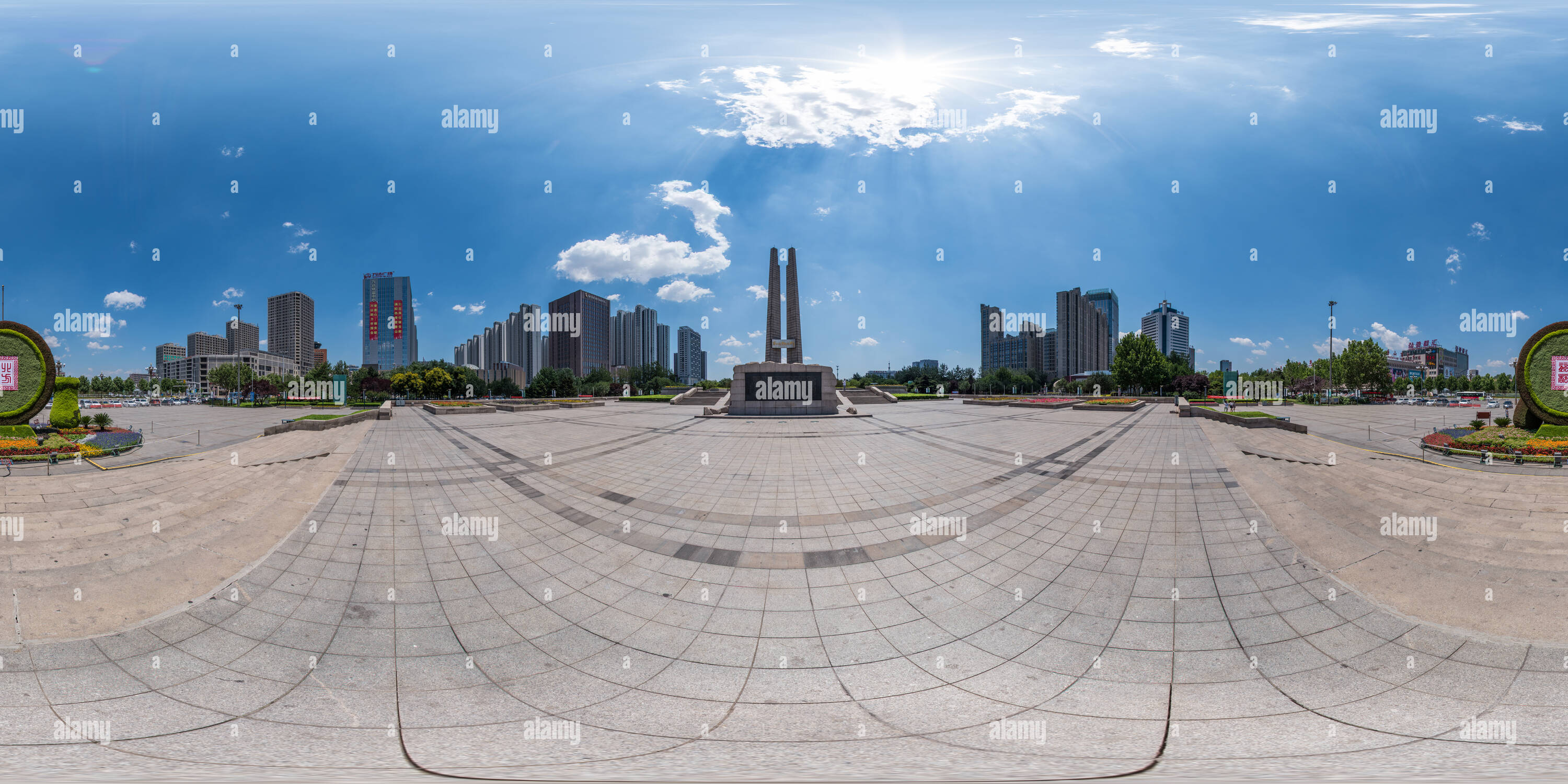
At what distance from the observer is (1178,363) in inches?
2628

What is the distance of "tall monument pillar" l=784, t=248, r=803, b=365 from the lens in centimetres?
3431

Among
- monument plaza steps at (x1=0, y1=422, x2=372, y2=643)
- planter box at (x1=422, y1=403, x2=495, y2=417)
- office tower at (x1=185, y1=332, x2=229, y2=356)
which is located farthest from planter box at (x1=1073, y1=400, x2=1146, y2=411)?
office tower at (x1=185, y1=332, x2=229, y2=356)

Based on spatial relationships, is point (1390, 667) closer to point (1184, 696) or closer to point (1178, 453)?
point (1184, 696)

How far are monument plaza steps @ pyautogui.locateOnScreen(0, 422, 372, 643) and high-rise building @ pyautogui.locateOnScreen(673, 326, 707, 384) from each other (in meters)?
126

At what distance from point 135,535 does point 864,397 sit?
3663 cm

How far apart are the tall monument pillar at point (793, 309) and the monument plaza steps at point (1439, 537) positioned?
26.2 metres

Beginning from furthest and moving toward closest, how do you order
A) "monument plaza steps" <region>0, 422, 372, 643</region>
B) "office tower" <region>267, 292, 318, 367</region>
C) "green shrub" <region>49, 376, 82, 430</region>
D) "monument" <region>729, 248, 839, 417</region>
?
"office tower" <region>267, 292, 318, 367</region> < "monument" <region>729, 248, 839, 417</region> < "green shrub" <region>49, 376, 82, 430</region> < "monument plaza steps" <region>0, 422, 372, 643</region>

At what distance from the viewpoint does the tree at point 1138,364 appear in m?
48.7

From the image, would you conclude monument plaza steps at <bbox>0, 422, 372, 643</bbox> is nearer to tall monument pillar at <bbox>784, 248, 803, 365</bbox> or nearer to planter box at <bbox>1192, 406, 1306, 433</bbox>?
planter box at <bbox>1192, 406, 1306, 433</bbox>

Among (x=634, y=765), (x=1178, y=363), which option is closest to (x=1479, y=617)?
(x=634, y=765)

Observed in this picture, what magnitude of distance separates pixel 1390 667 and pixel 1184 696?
150cm
